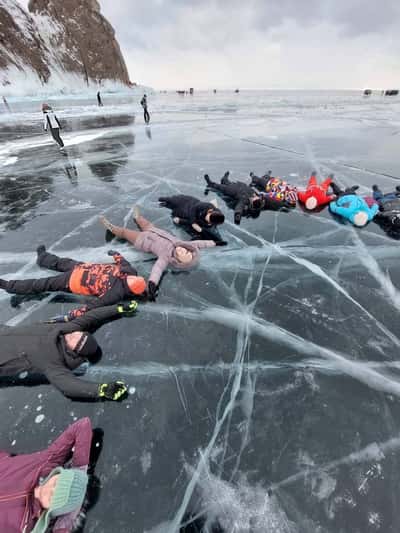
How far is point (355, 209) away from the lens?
419cm

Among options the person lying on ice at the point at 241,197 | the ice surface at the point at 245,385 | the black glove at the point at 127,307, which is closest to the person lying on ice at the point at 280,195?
the person lying on ice at the point at 241,197

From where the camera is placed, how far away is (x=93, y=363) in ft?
7.12

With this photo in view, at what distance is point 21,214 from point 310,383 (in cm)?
543

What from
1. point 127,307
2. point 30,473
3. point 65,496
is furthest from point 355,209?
point 30,473

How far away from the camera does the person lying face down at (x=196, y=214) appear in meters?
3.92

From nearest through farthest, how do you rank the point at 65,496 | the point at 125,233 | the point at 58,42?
the point at 65,496
the point at 125,233
the point at 58,42

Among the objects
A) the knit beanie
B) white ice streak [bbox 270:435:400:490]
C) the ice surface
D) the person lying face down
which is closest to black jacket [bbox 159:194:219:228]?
the person lying face down

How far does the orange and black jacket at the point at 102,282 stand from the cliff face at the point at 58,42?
5051 cm

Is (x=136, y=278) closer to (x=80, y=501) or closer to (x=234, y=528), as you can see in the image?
(x=80, y=501)

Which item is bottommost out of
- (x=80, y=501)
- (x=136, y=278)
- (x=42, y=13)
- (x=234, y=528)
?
(x=234, y=528)

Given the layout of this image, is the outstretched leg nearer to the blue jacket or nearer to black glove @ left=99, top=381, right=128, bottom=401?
black glove @ left=99, top=381, right=128, bottom=401

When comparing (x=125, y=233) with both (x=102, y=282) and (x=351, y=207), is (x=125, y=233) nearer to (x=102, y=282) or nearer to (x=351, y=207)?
(x=102, y=282)

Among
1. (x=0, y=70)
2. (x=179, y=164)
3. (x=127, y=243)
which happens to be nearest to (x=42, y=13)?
(x=0, y=70)

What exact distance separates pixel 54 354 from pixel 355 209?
4783mm
